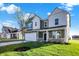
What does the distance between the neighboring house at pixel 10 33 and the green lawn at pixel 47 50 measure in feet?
0.59

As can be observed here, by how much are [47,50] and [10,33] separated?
2.45 ft

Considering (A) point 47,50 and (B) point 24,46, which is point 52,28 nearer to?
(A) point 47,50

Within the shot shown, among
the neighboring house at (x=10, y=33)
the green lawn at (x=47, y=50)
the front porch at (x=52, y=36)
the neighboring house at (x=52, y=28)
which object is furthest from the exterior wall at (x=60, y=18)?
the neighboring house at (x=10, y=33)

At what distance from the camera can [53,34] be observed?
5234 millimetres

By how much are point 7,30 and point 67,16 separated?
1096mm

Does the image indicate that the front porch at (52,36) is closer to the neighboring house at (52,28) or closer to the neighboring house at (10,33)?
the neighboring house at (52,28)

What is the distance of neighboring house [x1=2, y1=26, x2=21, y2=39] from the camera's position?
17.1ft

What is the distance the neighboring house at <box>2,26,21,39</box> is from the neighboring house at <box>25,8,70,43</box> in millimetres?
181

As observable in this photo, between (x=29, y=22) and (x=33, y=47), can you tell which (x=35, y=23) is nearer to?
(x=29, y=22)

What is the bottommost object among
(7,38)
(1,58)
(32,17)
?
(1,58)

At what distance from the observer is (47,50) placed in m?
5.10

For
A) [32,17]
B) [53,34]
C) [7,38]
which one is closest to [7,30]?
[7,38]

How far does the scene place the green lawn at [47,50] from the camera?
506 centimetres

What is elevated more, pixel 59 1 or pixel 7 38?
pixel 59 1
